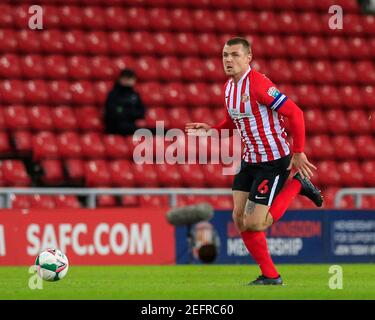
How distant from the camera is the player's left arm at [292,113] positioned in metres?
9.62

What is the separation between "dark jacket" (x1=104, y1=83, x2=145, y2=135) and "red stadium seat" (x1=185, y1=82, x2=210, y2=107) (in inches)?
110

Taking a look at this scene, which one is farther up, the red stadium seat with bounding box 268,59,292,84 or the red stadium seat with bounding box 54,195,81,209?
the red stadium seat with bounding box 268,59,292,84

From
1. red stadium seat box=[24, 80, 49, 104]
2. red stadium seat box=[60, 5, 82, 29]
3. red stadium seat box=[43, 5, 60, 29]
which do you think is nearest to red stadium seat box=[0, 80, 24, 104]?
red stadium seat box=[24, 80, 49, 104]

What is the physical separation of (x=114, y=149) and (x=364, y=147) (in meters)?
4.72

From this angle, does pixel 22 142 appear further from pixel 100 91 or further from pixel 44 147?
pixel 100 91

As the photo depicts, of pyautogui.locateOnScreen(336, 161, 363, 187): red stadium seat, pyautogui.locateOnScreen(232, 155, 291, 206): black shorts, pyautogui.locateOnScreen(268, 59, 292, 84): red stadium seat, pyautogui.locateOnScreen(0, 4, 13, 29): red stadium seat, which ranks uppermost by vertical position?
pyautogui.locateOnScreen(0, 4, 13, 29): red stadium seat

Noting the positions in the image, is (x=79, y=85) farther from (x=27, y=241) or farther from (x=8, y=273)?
(x=8, y=273)

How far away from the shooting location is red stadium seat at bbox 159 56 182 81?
65.1 ft

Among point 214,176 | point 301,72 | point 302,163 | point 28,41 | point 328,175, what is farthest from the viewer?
point 301,72

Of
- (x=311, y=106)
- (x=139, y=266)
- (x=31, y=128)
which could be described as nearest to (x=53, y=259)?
(x=139, y=266)

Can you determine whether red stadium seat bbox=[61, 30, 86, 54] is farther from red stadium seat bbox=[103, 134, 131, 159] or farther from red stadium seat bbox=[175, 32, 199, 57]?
red stadium seat bbox=[103, 134, 131, 159]

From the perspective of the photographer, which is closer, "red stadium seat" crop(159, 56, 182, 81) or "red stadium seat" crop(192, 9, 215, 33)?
"red stadium seat" crop(159, 56, 182, 81)

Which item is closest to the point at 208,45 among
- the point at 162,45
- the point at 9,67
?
the point at 162,45

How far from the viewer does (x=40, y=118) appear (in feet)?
58.6
